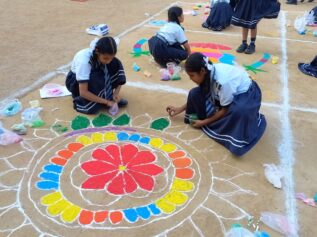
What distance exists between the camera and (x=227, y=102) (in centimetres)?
312

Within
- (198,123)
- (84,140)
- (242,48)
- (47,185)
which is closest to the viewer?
(47,185)

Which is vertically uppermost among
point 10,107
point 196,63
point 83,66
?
point 196,63

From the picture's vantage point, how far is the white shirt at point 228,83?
306cm

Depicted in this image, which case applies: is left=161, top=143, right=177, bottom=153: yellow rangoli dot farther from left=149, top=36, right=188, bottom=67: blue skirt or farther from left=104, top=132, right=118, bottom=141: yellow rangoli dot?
left=149, top=36, right=188, bottom=67: blue skirt

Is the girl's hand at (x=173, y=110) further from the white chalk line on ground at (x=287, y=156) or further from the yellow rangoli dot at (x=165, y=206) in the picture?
the yellow rangoli dot at (x=165, y=206)

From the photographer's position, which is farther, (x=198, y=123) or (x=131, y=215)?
(x=198, y=123)

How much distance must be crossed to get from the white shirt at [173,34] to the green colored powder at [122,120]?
1628mm

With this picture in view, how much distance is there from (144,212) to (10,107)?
6.33 feet

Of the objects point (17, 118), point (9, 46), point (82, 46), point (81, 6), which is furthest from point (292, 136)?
point (81, 6)

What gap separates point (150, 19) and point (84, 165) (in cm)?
470

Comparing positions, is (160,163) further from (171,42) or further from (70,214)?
(171,42)

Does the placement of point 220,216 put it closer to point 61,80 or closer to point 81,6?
point 61,80

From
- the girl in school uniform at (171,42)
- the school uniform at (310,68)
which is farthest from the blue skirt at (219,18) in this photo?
the school uniform at (310,68)

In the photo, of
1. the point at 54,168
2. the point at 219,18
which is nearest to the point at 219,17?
the point at 219,18
